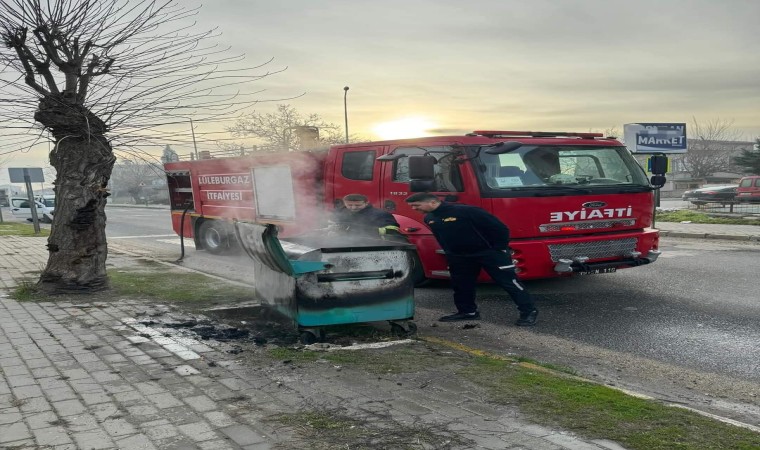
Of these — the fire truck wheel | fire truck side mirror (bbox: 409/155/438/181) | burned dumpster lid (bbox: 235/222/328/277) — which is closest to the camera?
burned dumpster lid (bbox: 235/222/328/277)

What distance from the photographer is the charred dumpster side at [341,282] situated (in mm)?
5895

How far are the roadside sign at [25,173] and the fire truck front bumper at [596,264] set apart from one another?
69.9 feet

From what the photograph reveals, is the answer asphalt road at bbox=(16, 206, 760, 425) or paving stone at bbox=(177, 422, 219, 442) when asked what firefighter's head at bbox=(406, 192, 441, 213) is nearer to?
asphalt road at bbox=(16, 206, 760, 425)

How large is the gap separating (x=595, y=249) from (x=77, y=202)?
6.69 metres

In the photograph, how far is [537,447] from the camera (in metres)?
3.50

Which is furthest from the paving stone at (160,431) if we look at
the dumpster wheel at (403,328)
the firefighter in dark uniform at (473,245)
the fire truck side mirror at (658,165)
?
the fire truck side mirror at (658,165)

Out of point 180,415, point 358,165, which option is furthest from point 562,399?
point 358,165

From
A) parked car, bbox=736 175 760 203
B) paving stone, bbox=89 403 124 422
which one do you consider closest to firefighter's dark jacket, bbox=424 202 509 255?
paving stone, bbox=89 403 124 422

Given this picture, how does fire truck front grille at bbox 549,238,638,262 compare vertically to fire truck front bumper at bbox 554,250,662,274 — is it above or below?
above

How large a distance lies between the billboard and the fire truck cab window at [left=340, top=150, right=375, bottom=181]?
65.5ft

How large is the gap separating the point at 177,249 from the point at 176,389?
41.5 ft

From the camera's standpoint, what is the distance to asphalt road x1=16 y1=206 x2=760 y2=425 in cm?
512

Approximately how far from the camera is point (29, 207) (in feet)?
123

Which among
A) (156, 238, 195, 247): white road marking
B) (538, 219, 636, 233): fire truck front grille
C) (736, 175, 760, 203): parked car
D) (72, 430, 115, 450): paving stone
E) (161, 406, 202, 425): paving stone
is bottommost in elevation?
(736, 175, 760, 203): parked car
